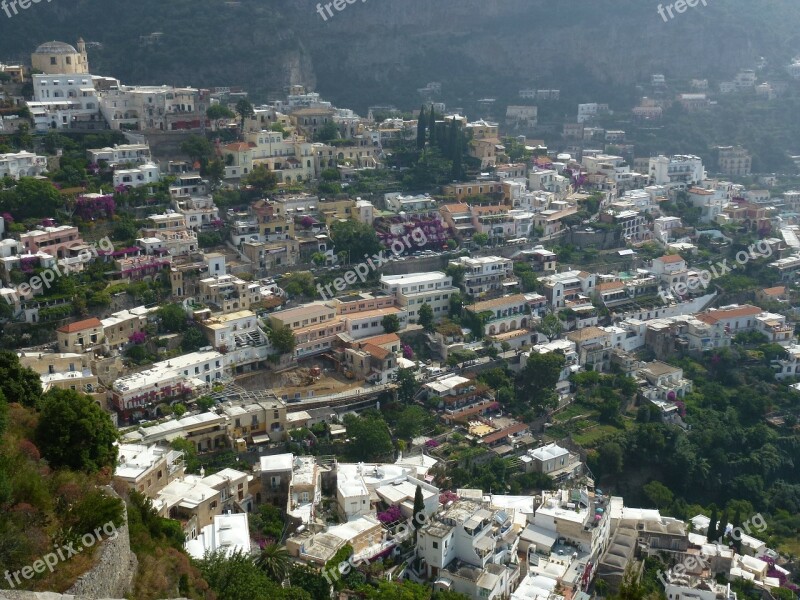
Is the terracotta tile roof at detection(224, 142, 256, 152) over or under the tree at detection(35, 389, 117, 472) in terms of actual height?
over

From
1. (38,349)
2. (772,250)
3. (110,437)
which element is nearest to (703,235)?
(772,250)

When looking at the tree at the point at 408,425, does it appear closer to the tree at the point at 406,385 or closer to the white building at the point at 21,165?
the tree at the point at 406,385

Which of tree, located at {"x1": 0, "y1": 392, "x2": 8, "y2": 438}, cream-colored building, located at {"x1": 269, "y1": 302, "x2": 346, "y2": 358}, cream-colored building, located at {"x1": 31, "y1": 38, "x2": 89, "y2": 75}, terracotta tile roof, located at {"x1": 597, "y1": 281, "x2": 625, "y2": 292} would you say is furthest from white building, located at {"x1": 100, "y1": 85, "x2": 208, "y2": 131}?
tree, located at {"x1": 0, "y1": 392, "x2": 8, "y2": 438}

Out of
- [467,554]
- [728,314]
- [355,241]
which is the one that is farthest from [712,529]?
[355,241]

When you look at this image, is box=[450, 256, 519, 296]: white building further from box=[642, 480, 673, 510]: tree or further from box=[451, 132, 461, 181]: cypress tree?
box=[642, 480, 673, 510]: tree

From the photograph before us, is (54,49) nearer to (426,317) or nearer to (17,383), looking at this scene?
(426,317)

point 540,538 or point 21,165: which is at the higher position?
point 21,165
